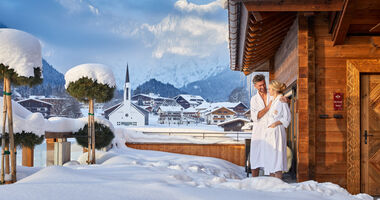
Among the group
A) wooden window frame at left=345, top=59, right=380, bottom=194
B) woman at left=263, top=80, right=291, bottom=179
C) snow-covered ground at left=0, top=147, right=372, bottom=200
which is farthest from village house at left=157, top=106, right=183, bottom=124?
snow-covered ground at left=0, top=147, right=372, bottom=200

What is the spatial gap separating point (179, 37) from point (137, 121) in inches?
4422

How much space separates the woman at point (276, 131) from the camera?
475 cm

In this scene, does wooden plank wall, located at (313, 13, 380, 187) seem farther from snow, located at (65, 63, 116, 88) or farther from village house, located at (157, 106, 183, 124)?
village house, located at (157, 106, 183, 124)

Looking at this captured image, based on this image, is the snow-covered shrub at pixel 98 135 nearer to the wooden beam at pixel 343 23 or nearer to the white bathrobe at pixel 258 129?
the white bathrobe at pixel 258 129

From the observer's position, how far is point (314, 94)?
5.42 meters

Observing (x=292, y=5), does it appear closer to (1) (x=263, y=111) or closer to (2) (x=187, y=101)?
(1) (x=263, y=111)

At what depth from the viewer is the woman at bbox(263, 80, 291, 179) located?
4.75 metres

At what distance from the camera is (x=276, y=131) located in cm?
482

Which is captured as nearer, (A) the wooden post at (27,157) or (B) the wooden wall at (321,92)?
(B) the wooden wall at (321,92)

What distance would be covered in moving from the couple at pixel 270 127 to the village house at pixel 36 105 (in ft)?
157

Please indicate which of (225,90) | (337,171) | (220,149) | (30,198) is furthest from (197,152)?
(225,90)

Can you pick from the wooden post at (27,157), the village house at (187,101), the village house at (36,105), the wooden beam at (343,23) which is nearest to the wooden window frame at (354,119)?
the wooden beam at (343,23)

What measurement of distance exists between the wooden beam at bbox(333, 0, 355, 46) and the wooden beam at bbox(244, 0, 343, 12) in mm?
83

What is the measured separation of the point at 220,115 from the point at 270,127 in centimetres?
5386
